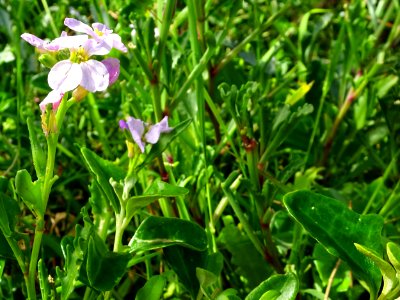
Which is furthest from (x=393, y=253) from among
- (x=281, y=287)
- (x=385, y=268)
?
(x=281, y=287)

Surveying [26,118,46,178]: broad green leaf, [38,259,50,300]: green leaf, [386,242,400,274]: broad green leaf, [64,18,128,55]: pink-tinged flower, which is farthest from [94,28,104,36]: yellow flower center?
[386,242,400,274]: broad green leaf

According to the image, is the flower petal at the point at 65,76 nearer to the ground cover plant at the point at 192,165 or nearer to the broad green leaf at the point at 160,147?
the ground cover plant at the point at 192,165

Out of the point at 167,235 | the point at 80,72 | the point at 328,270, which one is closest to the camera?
the point at 80,72

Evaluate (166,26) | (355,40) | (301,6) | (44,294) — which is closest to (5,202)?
(44,294)

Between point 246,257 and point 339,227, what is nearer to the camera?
point 339,227

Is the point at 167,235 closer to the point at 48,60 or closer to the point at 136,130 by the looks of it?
the point at 136,130

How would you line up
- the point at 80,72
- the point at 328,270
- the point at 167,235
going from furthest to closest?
the point at 328,270 < the point at 167,235 < the point at 80,72
